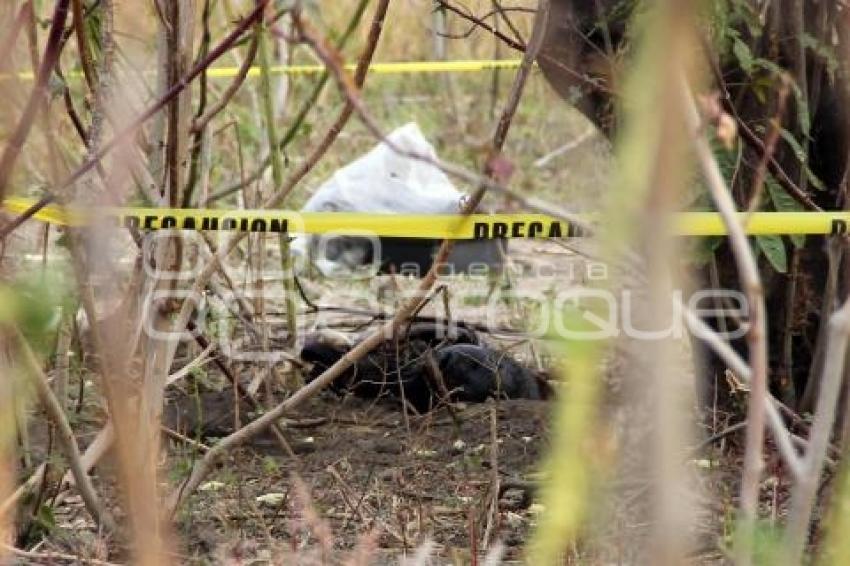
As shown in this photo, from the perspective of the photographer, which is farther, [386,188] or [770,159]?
[386,188]

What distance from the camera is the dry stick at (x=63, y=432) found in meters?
2.22

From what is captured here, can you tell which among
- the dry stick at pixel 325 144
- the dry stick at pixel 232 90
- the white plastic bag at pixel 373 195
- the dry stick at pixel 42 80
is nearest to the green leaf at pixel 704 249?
the dry stick at pixel 325 144

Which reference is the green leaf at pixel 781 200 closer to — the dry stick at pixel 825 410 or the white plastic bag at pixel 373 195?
the dry stick at pixel 825 410

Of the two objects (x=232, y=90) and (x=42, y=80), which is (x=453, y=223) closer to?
(x=232, y=90)

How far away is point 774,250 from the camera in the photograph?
345 cm

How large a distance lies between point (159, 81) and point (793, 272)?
5.23ft

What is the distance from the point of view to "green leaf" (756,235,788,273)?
135 inches

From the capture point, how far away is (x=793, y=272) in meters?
3.68

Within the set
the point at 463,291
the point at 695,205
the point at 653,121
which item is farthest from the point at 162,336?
the point at 463,291

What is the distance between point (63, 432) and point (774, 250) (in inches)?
65.2

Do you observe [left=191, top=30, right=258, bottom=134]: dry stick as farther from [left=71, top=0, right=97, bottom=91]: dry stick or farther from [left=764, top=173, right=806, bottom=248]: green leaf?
[left=764, top=173, right=806, bottom=248]: green leaf

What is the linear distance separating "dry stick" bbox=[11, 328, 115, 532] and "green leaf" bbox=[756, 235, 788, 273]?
4.90 feet

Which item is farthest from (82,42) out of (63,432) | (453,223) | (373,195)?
(373,195)

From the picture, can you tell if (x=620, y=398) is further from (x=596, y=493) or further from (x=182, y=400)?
(x=182, y=400)
